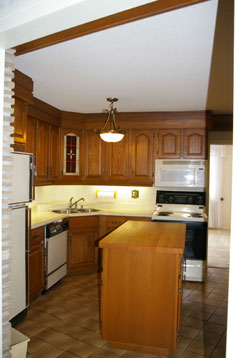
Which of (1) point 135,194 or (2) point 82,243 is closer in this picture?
(2) point 82,243

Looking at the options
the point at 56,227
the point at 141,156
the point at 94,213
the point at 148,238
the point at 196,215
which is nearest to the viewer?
the point at 148,238

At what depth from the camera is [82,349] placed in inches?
99.7

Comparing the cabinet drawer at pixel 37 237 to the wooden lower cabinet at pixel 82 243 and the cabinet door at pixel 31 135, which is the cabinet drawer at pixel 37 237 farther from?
the cabinet door at pixel 31 135

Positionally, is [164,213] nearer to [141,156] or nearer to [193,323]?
[141,156]

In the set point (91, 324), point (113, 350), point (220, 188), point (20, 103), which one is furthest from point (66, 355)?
point (220, 188)

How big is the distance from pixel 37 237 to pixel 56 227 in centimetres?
45

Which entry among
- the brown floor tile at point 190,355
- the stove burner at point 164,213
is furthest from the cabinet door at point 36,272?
the stove burner at point 164,213

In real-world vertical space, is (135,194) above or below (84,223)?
above

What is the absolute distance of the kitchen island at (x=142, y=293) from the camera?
92.7 inches

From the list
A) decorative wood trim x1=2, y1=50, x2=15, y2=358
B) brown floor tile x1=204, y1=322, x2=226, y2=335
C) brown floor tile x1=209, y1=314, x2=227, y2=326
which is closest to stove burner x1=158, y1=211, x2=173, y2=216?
brown floor tile x1=209, y1=314, x2=227, y2=326

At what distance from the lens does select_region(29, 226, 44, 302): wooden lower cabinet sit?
10.8 feet

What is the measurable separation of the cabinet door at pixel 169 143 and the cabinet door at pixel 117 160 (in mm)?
577

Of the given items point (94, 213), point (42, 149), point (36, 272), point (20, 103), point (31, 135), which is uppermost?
point (20, 103)

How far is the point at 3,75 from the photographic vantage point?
1.92 m
